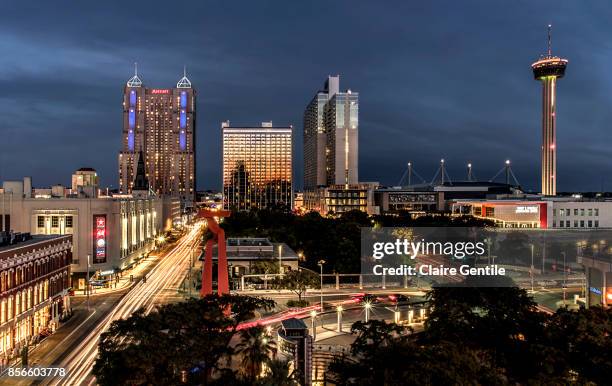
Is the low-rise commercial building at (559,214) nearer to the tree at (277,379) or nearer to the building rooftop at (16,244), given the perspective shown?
the building rooftop at (16,244)

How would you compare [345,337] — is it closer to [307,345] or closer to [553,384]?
[307,345]

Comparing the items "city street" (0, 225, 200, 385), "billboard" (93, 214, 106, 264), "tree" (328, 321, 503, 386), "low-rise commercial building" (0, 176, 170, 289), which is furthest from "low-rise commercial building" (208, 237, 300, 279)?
"tree" (328, 321, 503, 386)

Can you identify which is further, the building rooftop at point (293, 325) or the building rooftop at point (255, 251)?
the building rooftop at point (255, 251)

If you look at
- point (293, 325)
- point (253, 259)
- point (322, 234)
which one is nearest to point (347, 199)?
point (322, 234)

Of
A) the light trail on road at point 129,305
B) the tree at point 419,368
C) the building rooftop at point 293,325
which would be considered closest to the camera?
the tree at point 419,368

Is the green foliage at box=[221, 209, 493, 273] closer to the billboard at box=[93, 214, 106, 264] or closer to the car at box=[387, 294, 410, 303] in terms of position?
the car at box=[387, 294, 410, 303]

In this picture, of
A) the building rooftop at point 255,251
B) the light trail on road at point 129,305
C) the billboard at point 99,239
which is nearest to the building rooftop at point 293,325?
the light trail on road at point 129,305
